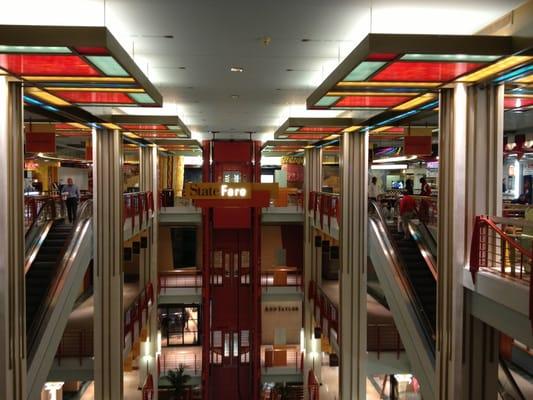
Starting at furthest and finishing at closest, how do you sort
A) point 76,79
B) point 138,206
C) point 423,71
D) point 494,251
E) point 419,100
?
point 138,206
point 419,100
point 494,251
point 76,79
point 423,71

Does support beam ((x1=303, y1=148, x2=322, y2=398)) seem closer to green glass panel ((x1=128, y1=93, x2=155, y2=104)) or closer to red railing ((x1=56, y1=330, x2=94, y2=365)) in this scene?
red railing ((x1=56, y1=330, x2=94, y2=365))

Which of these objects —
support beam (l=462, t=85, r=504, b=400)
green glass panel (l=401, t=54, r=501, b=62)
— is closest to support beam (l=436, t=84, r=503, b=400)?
support beam (l=462, t=85, r=504, b=400)

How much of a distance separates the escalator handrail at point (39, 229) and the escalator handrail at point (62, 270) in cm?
73

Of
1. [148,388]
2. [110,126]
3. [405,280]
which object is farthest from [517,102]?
[148,388]

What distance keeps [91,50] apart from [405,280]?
21.9 ft

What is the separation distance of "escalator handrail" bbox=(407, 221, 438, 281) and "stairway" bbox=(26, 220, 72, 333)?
255 inches

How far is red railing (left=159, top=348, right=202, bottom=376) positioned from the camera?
18.8 m

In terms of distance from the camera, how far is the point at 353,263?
10938 mm

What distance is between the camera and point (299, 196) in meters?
19.4

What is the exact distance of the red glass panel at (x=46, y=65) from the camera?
14.0ft

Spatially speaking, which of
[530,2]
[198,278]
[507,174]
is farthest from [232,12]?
[507,174]

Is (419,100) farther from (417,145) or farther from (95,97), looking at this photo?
(95,97)

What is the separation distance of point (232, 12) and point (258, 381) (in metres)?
16.0

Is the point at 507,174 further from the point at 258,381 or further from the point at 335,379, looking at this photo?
the point at 258,381
